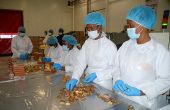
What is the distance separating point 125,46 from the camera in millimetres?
1580

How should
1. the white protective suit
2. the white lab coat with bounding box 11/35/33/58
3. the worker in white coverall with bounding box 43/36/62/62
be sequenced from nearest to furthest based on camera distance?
1. the white protective suit
2. the worker in white coverall with bounding box 43/36/62/62
3. the white lab coat with bounding box 11/35/33/58

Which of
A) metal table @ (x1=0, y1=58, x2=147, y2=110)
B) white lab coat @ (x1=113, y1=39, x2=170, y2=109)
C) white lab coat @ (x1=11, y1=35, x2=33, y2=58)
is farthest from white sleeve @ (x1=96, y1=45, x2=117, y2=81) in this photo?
white lab coat @ (x1=11, y1=35, x2=33, y2=58)

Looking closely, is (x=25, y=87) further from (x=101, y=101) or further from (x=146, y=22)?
(x=146, y=22)

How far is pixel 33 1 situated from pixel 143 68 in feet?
26.9

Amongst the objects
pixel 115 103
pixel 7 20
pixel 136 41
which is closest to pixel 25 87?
pixel 115 103

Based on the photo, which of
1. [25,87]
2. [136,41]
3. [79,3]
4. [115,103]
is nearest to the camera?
[115,103]

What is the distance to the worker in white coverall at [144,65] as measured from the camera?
1298 mm

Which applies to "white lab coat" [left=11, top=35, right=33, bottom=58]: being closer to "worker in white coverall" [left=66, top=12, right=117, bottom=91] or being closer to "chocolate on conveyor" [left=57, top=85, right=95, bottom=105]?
"worker in white coverall" [left=66, top=12, right=117, bottom=91]

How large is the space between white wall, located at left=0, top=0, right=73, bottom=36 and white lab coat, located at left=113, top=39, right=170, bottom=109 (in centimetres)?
769

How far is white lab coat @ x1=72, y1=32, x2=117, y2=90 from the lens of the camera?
1874mm

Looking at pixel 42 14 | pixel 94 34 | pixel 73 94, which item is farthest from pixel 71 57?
pixel 42 14

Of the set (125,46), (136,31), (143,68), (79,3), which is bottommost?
(143,68)

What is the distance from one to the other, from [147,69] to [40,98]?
0.97 meters

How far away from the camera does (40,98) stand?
1.42 meters
